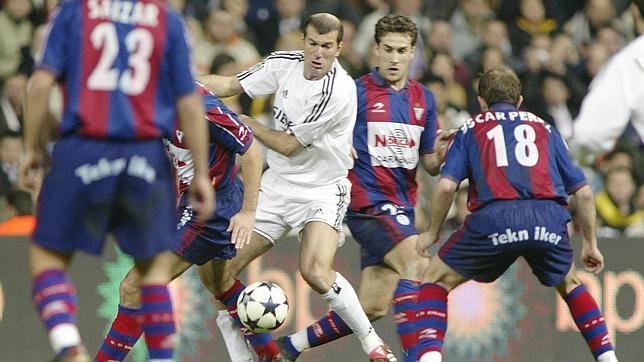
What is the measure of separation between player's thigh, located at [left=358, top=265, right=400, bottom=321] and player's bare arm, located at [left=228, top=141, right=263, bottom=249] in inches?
69.3

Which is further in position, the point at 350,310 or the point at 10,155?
the point at 10,155

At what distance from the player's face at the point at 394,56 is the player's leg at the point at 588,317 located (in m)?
1.89

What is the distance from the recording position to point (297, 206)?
8273 millimetres

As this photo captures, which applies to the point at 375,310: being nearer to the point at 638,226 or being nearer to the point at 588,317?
the point at 588,317

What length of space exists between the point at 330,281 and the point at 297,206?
58cm

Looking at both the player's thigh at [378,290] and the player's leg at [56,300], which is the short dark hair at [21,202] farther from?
the player's leg at [56,300]

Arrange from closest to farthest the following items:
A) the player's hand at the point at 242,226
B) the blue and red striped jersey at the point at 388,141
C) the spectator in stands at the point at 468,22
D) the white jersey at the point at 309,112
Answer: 1. the player's hand at the point at 242,226
2. the white jersey at the point at 309,112
3. the blue and red striped jersey at the point at 388,141
4. the spectator in stands at the point at 468,22

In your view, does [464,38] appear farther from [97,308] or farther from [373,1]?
[97,308]

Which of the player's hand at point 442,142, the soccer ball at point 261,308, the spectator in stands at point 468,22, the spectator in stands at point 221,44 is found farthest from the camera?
the spectator in stands at point 468,22

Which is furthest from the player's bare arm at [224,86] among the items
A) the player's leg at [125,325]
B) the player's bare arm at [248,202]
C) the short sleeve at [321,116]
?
the player's leg at [125,325]

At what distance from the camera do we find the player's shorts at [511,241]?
23.4ft

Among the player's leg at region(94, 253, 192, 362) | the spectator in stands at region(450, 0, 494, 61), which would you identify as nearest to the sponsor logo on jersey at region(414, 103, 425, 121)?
the player's leg at region(94, 253, 192, 362)

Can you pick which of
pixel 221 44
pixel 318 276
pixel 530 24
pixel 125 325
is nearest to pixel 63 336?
pixel 125 325

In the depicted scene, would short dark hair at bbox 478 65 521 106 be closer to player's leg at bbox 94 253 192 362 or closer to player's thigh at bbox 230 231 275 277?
player's thigh at bbox 230 231 275 277
